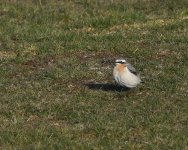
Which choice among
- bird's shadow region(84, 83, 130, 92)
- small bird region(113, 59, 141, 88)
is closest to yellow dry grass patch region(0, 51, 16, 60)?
bird's shadow region(84, 83, 130, 92)

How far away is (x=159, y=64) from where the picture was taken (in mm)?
14867

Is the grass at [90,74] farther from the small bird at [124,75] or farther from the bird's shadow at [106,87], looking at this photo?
the small bird at [124,75]

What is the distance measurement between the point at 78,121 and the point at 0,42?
21.1 ft

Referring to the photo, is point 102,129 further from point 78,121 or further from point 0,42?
point 0,42

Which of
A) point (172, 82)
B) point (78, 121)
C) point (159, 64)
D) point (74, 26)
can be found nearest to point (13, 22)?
point (74, 26)

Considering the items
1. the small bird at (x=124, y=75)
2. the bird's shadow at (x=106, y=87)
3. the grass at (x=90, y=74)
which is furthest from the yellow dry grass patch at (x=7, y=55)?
the small bird at (x=124, y=75)

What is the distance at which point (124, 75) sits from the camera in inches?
494

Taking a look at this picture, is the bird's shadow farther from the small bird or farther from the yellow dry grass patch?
the yellow dry grass patch

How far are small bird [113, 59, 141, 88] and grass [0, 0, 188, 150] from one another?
307mm

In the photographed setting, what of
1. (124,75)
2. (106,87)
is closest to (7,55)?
(106,87)

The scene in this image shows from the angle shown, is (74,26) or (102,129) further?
(74,26)

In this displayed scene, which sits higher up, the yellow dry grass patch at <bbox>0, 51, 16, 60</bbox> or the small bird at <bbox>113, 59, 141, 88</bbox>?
the small bird at <bbox>113, 59, 141, 88</bbox>

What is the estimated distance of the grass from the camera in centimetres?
1088

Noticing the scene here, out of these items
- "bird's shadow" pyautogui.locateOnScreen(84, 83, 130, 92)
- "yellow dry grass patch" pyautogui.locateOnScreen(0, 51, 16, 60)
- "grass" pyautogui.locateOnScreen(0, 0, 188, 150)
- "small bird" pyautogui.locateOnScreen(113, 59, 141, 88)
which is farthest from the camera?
"yellow dry grass patch" pyautogui.locateOnScreen(0, 51, 16, 60)
